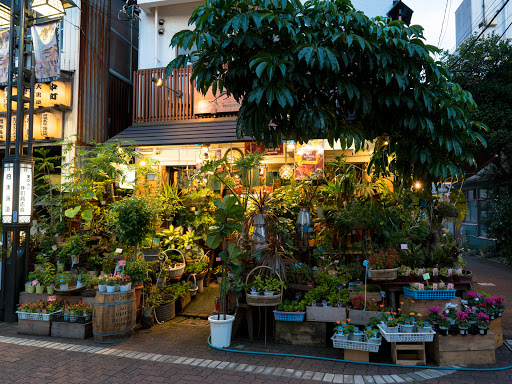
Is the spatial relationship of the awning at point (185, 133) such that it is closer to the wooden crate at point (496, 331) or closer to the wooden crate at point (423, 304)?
the wooden crate at point (423, 304)

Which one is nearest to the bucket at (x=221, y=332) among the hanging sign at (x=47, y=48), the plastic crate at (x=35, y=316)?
the plastic crate at (x=35, y=316)

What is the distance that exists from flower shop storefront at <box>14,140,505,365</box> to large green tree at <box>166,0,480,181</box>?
139 cm

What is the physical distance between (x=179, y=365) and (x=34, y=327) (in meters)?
3.19

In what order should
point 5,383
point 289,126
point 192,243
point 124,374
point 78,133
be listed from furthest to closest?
1. point 78,133
2. point 192,243
3. point 289,126
4. point 124,374
5. point 5,383

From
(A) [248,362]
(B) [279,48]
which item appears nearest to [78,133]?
(B) [279,48]

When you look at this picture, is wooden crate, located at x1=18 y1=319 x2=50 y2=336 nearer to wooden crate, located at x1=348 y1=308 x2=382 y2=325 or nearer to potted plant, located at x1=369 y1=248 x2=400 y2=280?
wooden crate, located at x1=348 y1=308 x2=382 y2=325

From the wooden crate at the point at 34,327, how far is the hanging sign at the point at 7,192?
2.13m

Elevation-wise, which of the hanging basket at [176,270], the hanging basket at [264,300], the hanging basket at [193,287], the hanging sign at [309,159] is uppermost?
the hanging sign at [309,159]

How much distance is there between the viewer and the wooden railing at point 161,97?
1049 cm

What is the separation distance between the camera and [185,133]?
980 cm

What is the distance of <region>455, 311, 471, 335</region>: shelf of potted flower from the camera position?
532 cm

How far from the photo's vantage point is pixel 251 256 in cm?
693

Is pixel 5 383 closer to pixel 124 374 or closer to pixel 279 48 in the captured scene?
pixel 124 374

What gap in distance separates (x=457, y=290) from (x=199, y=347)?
435 centimetres
